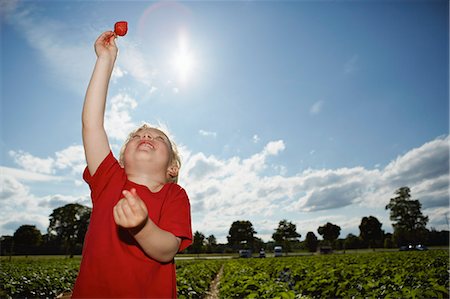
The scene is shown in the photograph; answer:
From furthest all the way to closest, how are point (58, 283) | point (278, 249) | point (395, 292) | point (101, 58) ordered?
point (278, 249) → point (58, 283) → point (395, 292) → point (101, 58)

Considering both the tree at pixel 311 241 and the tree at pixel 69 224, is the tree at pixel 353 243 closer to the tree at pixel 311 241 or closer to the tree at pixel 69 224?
the tree at pixel 311 241

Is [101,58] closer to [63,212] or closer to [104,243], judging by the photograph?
[104,243]

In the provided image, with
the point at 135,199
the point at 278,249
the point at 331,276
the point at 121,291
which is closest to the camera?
the point at 135,199

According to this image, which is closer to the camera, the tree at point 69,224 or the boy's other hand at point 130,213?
the boy's other hand at point 130,213

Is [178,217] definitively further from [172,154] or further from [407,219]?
[407,219]

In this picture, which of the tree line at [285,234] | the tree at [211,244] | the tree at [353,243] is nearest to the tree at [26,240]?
the tree line at [285,234]

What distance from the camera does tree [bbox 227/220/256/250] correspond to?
94.0 meters

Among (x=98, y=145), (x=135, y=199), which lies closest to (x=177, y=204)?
(x=135, y=199)

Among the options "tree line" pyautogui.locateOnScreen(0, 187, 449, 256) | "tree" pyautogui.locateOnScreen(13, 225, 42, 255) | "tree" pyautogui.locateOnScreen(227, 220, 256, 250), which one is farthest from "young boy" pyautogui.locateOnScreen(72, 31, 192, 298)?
"tree" pyautogui.locateOnScreen(227, 220, 256, 250)

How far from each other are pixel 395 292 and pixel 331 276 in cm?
370

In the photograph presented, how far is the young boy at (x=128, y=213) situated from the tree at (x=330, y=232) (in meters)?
98.0

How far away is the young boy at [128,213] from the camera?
1156 mm

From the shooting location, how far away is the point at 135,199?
1011 mm

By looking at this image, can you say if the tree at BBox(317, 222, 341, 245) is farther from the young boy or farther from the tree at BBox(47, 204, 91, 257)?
the young boy
